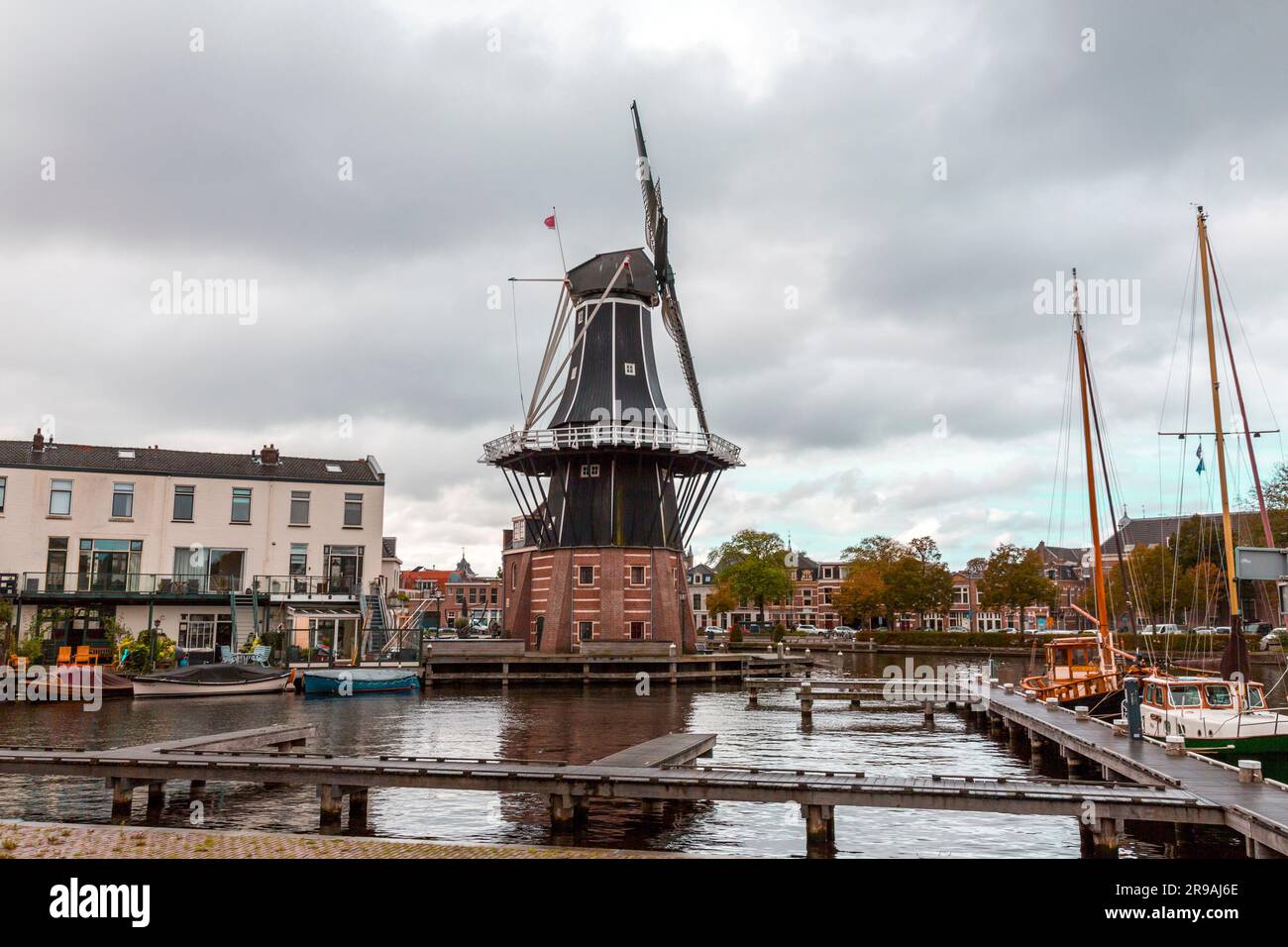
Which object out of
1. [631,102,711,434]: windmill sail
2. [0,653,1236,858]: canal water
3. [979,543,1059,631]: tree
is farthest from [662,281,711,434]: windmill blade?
[979,543,1059,631]: tree

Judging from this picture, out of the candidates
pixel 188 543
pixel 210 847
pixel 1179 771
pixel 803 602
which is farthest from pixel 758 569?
pixel 210 847

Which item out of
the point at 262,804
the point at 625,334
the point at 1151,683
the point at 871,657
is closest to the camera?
the point at 262,804

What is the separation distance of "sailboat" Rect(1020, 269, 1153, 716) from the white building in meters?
30.1

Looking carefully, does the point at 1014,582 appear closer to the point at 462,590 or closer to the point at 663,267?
the point at 663,267

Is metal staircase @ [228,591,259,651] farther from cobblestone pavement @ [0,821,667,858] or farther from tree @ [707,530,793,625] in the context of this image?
tree @ [707,530,793,625]

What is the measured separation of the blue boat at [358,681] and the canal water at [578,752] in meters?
1.24

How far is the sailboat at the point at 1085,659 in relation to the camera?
29684mm

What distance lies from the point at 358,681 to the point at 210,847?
30.4 m

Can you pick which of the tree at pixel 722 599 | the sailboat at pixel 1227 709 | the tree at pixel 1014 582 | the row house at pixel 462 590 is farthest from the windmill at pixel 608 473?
the row house at pixel 462 590
